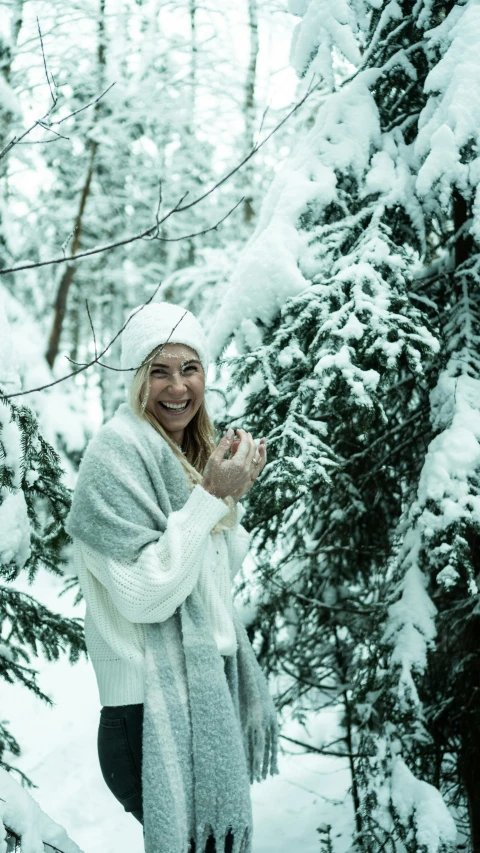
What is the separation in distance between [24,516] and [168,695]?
2.97 ft

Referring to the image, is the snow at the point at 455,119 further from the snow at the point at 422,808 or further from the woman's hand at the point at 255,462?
the snow at the point at 422,808

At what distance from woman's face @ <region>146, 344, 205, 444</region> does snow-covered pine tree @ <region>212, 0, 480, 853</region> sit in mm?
565

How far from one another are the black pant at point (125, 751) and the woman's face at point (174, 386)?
0.86 m

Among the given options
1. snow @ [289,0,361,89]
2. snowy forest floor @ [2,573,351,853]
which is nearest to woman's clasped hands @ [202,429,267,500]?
snowy forest floor @ [2,573,351,853]

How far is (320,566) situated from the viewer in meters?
4.81

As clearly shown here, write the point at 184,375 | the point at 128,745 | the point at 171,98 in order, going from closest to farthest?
the point at 128,745, the point at 184,375, the point at 171,98

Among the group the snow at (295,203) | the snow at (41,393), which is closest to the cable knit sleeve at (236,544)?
the snow at (295,203)

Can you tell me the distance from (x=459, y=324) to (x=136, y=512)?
80.2 inches

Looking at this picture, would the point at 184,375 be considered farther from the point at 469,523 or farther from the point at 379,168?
the point at 379,168

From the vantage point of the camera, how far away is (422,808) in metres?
3.04

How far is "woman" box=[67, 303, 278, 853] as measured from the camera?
6.68 feet

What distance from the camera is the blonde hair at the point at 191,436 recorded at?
234 centimetres

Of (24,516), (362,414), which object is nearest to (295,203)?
(362,414)

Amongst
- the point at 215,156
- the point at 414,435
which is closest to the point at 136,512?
the point at 414,435
